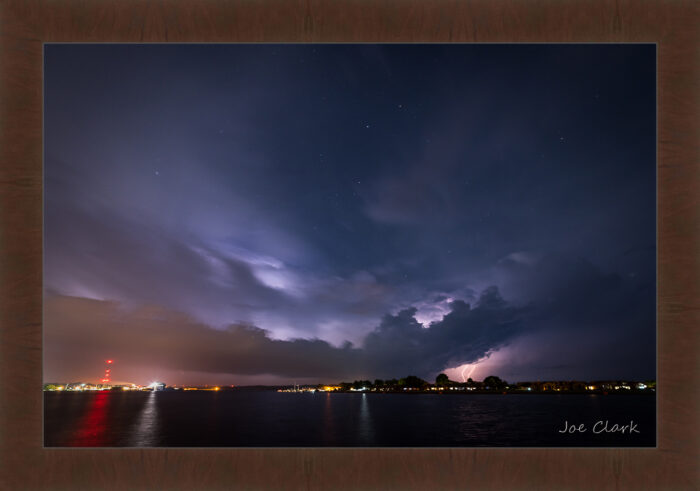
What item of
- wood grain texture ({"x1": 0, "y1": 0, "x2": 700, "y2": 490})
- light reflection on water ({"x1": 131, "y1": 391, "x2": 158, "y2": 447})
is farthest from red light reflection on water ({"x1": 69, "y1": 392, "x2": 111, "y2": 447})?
wood grain texture ({"x1": 0, "y1": 0, "x2": 700, "y2": 490})

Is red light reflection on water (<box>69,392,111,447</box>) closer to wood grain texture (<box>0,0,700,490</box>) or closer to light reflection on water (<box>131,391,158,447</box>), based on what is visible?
light reflection on water (<box>131,391,158,447</box>)

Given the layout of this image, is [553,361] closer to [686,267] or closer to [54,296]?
[686,267]

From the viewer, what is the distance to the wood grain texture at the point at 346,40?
2396 mm

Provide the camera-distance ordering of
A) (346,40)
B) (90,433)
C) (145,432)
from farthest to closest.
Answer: (145,432)
(90,433)
(346,40)

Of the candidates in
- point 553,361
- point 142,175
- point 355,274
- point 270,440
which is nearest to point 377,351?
point 355,274

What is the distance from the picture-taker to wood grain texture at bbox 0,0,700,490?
94.3 inches

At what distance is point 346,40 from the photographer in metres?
2.53

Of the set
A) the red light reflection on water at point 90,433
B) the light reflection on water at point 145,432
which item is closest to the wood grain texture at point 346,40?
the red light reflection on water at point 90,433

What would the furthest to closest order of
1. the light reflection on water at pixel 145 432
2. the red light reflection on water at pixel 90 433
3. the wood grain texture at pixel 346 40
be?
the light reflection on water at pixel 145 432
the red light reflection on water at pixel 90 433
the wood grain texture at pixel 346 40

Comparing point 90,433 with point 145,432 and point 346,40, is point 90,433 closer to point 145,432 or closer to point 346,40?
point 145,432

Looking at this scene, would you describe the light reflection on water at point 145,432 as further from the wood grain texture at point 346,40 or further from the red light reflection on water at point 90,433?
the wood grain texture at point 346,40

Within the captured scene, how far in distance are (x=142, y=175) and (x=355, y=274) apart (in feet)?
7.33

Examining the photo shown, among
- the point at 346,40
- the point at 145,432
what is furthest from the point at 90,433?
the point at 346,40

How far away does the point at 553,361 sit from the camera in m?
4.20
